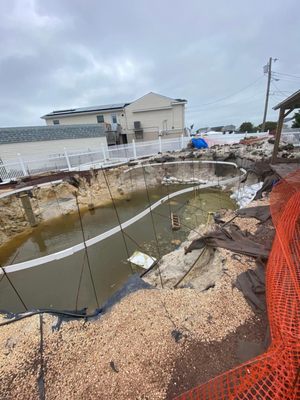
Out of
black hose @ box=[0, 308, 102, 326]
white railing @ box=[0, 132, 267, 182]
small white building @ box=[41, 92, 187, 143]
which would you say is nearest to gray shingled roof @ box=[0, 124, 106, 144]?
white railing @ box=[0, 132, 267, 182]

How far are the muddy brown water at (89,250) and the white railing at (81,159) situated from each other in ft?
11.0

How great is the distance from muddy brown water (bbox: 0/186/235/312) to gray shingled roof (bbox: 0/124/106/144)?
6494 millimetres

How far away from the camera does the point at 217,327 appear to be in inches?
75.7

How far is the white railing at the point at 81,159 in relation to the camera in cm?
898

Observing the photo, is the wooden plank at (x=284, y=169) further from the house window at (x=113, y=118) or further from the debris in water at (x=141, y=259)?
the house window at (x=113, y=118)

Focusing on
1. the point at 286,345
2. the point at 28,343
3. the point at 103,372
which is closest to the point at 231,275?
the point at 286,345

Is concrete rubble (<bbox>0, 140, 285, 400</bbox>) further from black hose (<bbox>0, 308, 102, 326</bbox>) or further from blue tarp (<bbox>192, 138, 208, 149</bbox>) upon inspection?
blue tarp (<bbox>192, 138, 208, 149</bbox>)

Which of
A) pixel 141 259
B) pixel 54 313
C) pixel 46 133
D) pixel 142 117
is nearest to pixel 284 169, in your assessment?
pixel 141 259

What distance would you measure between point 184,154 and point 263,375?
1325 cm

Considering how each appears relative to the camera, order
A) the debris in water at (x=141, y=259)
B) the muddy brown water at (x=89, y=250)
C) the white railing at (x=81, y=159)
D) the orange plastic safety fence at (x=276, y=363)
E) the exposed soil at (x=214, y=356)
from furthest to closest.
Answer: the white railing at (x=81, y=159) < the debris in water at (x=141, y=259) < the muddy brown water at (x=89, y=250) < the exposed soil at (x=214, y=356) < the orange plastic safety fence at (x=276, y=363)

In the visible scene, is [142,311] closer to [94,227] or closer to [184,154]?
[94,227]

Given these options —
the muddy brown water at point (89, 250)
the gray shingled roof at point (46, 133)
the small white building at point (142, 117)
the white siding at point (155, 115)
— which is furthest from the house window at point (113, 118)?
the muddy brown water at point (89, 250)

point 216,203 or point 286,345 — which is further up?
point 286,345

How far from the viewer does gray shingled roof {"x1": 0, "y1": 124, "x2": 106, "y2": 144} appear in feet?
35.4
